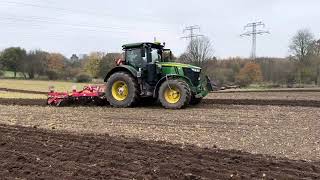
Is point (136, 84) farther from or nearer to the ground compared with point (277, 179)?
farther from the ground

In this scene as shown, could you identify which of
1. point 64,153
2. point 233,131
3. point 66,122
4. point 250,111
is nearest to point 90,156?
point 64,153

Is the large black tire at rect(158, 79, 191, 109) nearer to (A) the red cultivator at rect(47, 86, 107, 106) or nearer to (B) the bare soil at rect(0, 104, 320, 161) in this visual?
(B) the bare soil at rect(0, 104, 320, 161)

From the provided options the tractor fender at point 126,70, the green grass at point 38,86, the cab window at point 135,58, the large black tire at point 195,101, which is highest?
the cab window at point 135,58

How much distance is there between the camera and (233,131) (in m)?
11.4

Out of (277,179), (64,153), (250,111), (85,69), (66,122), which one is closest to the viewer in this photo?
(277,179)

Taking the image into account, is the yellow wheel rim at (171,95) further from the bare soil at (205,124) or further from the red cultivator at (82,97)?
the red cultivator at (82,97)

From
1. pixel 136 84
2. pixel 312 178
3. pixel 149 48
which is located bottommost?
pixel 312 178

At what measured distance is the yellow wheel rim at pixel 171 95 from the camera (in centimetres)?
1692

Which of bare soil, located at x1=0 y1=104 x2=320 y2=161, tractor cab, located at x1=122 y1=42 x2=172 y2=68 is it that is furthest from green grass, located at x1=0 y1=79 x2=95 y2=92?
bare soil, located at x1=0 y1=104 x2=320 y2=161

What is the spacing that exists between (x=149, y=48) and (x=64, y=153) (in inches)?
376

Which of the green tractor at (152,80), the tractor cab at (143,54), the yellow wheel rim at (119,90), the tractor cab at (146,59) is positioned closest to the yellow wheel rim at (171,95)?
the green tractor at (152,80)

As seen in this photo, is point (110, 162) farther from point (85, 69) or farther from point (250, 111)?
point (85, 69)

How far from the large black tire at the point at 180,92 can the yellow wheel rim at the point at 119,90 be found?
5.63ft

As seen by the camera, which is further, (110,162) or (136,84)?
(136,84)
